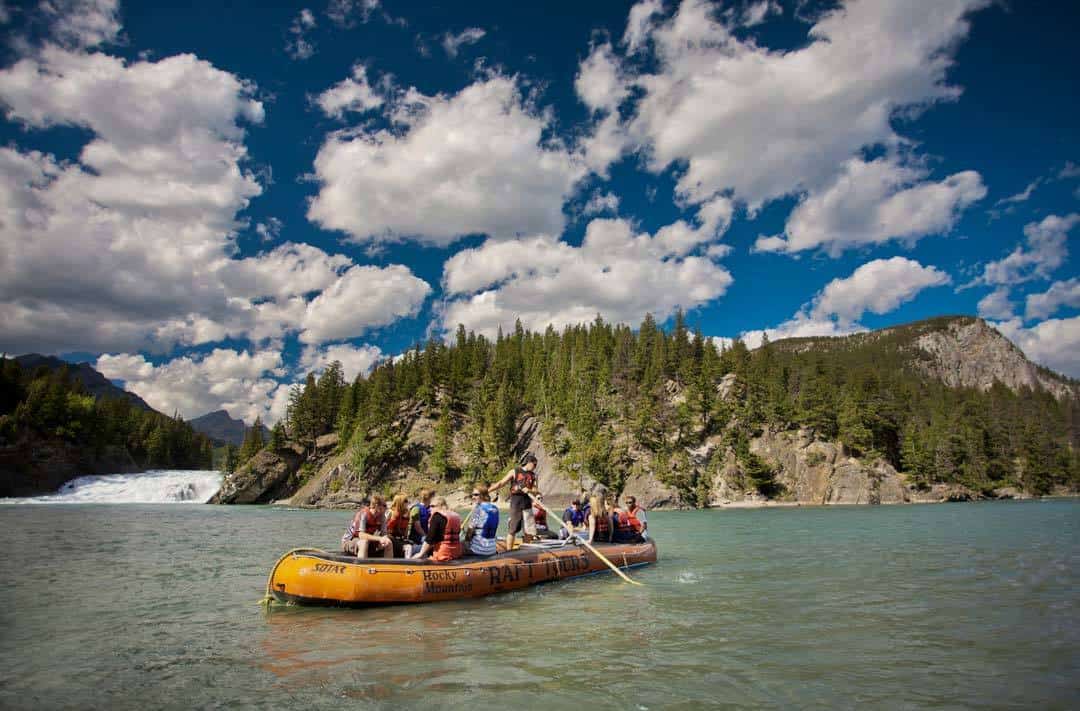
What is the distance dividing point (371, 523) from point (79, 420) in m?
108

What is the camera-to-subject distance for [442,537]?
1370cm

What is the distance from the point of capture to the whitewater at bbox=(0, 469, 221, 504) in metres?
78.4

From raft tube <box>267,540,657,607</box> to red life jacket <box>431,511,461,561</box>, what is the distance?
22cm

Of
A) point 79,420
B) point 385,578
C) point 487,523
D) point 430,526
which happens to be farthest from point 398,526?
point 79,420

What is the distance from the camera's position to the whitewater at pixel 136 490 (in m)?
78.4

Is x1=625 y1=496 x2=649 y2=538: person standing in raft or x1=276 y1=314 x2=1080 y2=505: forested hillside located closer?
x1=625 y1=496 x2=649 y2=538: person standing in raft

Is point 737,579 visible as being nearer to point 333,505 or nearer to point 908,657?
point 908,657

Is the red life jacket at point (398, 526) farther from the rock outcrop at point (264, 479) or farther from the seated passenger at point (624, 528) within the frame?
the rock outcrop at point (264, 479)

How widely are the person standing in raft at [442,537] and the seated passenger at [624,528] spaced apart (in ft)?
23.5

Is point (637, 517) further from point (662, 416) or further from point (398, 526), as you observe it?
point (662, 416)

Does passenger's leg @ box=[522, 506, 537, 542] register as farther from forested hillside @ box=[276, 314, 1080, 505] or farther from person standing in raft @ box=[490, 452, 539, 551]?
forested hillside @ box=[276, 314, 1080, 505]

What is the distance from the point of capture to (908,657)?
8.60 meters

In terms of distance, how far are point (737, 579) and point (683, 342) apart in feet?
314

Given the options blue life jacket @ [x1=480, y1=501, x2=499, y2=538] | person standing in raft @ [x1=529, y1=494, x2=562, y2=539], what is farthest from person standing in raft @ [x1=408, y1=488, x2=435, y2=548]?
person standing in raft @ [x1=529, y1=494, x2=562, y2=539]
